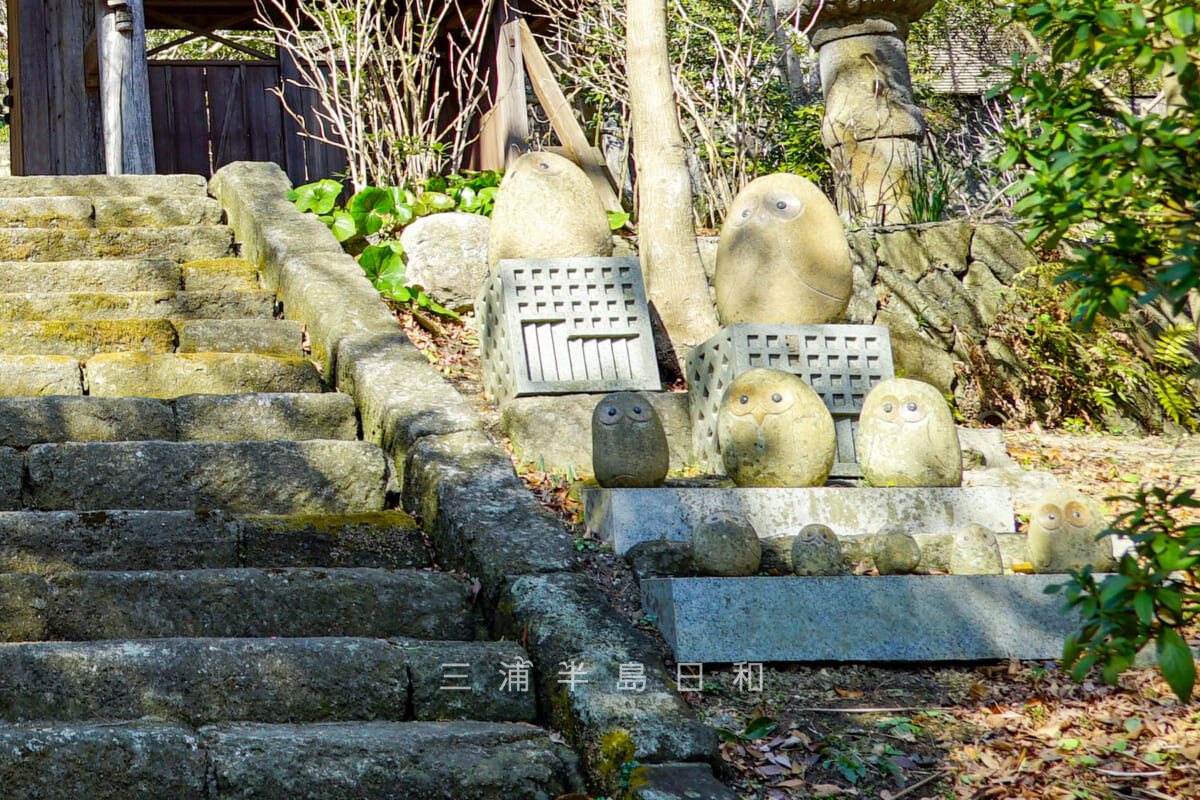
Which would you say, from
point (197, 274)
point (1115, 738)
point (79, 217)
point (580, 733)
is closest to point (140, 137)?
point (79, 217)

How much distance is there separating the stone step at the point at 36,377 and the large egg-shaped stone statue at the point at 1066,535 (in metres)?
3.04

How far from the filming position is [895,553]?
316 centimetres

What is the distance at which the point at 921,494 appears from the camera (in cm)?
375

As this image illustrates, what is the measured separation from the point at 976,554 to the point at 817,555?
0.46 metres

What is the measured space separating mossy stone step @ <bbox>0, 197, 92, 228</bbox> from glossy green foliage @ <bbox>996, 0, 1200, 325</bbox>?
4.92m

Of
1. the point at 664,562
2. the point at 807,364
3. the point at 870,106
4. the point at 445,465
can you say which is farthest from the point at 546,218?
the point at 870,106

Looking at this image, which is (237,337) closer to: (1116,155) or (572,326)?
(572,326)

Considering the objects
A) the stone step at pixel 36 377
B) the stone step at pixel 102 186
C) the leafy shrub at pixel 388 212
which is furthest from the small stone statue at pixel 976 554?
the stone step at pixel 102 186

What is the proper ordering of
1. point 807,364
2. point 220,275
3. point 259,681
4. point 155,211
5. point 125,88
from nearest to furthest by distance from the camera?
1. point 259,681
2. point 807,364
3. point 220,275
4. point 155,211
5. point 125,88

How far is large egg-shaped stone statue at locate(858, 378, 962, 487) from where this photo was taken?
384 centimetres

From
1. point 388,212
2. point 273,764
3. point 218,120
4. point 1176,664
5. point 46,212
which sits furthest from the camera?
point 218,120

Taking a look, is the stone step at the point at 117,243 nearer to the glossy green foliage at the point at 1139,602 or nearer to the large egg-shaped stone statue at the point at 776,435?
the large egg-shaped stone statue at the point at 776,435

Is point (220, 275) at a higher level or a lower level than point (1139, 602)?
higher

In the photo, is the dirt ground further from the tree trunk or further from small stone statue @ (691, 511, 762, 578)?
the tree trunk
